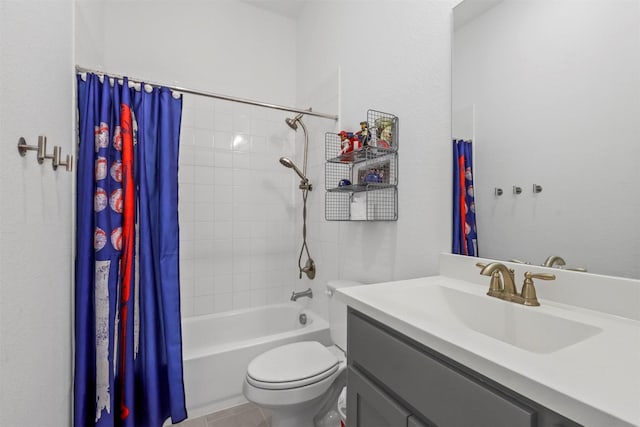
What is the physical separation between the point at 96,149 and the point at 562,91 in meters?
1.83

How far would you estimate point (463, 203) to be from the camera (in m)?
1.12

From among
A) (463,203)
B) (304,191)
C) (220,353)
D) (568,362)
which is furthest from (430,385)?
(304,191)

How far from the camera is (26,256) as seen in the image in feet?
2.58

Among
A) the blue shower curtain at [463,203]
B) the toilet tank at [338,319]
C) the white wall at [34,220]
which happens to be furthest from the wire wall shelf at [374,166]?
the white wall at [34,220]

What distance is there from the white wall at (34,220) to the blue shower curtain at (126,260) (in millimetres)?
74

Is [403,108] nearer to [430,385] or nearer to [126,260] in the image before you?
[430,385]

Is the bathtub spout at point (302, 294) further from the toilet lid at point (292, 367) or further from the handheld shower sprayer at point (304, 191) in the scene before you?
the toilet lid at point (292, 367)

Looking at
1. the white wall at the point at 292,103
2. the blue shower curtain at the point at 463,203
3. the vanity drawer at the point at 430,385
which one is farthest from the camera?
the white wall at the point at 292,103

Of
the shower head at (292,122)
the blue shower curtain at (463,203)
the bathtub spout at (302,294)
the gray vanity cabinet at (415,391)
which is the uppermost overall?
the shower head at (292,122)

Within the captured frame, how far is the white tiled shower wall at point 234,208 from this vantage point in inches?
84.7

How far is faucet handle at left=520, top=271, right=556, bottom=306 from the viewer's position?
79 cm

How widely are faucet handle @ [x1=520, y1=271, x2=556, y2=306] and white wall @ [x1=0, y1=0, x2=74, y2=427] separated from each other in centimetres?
129

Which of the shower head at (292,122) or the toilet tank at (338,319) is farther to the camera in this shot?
the shower head at (292,122)

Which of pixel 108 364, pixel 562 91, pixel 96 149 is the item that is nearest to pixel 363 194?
pixel 562 91
